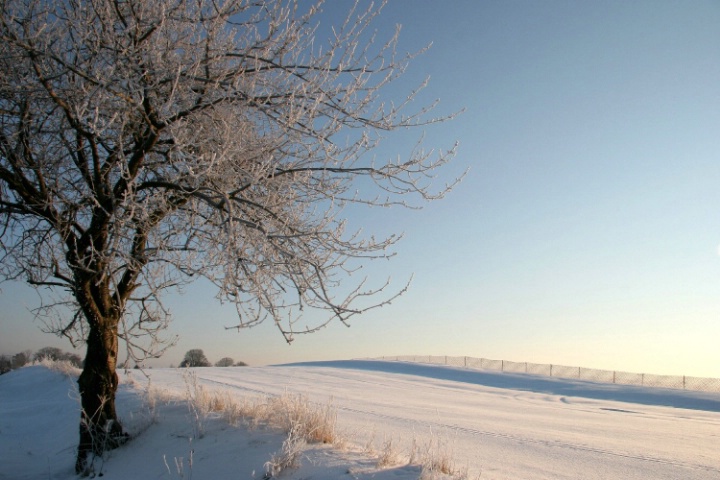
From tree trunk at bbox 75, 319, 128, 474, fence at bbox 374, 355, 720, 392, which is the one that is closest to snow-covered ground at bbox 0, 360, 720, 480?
tree trunk at bbox 75, 319, 128, 474

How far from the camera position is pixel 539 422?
1235cm

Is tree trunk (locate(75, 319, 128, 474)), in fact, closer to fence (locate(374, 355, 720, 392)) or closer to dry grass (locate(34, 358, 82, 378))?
dry grass (locate(34, 358, 82, 378))

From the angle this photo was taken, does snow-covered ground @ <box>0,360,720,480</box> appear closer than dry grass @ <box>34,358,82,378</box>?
Yes

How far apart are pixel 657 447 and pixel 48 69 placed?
1096 cm

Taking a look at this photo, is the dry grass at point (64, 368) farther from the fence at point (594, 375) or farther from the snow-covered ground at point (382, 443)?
Result: the fence at point (594, 375)

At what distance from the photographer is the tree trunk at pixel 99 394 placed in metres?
6.96

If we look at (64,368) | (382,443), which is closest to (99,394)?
(382,443)

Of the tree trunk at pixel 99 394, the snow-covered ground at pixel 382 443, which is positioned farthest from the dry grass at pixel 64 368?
the tree trunk at pixel 99 394

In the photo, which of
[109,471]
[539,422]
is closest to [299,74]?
[109,471]

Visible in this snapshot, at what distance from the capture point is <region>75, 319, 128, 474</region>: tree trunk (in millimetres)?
6965

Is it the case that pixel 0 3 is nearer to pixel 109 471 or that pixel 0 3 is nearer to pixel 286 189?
pixel 286 189

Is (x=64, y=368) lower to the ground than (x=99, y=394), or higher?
lower

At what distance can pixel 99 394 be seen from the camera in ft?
23.1

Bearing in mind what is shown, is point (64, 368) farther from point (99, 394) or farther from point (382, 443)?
point (382, 443)
